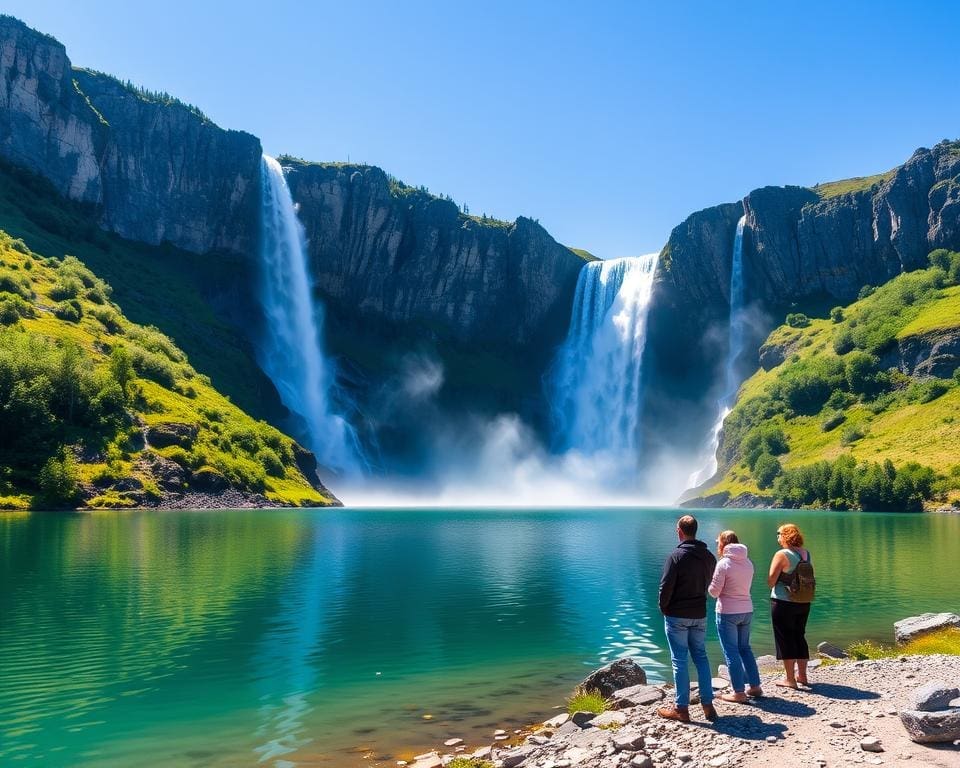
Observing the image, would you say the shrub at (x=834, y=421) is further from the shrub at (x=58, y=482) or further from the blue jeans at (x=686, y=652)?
the blue jeans at (x=686, y=652)

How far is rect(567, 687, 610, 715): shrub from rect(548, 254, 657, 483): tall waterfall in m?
155

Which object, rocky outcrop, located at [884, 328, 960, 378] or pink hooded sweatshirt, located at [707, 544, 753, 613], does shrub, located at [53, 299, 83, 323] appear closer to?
pink hooded sweatshirt, located at [707, 544, 753, 613]

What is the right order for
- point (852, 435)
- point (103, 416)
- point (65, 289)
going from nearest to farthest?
point (103, 416) → point (65, 289) → point (852, 435)

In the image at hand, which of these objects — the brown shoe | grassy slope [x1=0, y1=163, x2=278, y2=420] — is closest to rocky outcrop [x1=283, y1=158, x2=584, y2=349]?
grassy slope [x1=0, y1=163, x2=278, y2=420]

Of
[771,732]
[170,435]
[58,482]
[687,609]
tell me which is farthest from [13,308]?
[771,732]

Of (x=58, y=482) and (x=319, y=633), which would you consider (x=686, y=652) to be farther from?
(x=58, y=482)

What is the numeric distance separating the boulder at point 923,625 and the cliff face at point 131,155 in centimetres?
16289

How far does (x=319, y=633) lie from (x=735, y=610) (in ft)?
51.4

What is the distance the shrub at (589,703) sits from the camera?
16.4 m

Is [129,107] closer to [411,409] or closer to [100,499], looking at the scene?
[411,409]

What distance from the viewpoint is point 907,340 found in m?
144

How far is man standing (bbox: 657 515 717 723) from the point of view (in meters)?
13.0

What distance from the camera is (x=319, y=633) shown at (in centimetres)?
2522

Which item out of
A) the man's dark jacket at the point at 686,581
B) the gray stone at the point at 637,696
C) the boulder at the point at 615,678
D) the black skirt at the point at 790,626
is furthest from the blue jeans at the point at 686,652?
the boulder at the point at 615,678
